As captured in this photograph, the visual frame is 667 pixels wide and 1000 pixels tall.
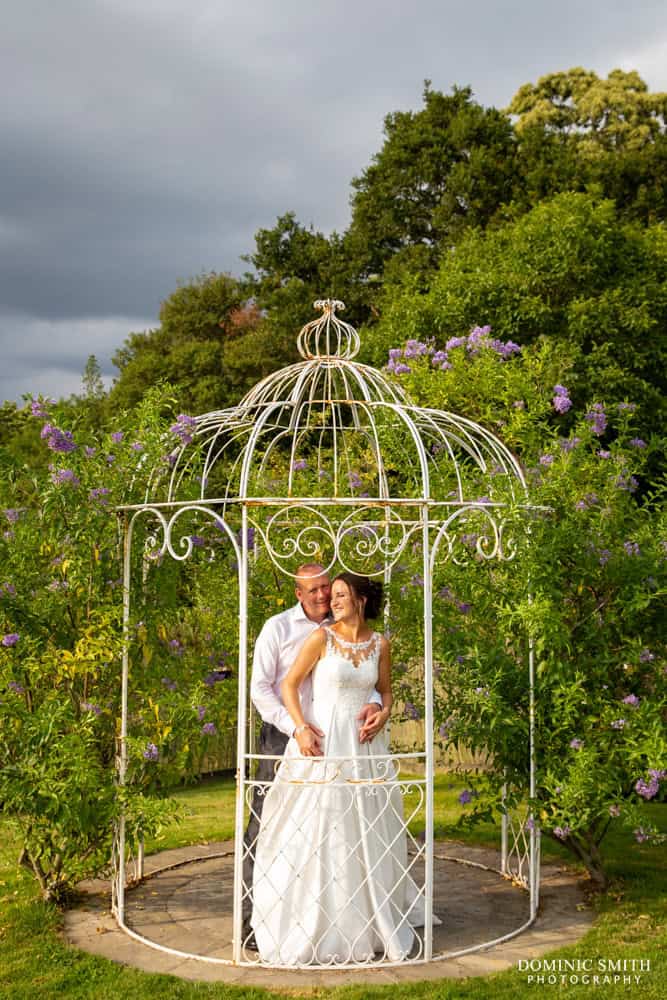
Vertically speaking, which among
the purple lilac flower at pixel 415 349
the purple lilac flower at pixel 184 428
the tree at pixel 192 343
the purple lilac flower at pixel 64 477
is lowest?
the purple lilac flower at pixel 64 477

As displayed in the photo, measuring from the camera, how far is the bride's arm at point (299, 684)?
4.85 m

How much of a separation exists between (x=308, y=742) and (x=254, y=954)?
1.06 meters

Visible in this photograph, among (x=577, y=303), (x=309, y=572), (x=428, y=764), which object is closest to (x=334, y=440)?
(x=309, y=572)

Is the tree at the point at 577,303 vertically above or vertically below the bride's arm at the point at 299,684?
above

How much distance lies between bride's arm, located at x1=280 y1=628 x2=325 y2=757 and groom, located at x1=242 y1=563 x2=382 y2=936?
0.48ft

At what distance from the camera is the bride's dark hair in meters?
4.86

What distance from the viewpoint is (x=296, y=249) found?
19.2 metres

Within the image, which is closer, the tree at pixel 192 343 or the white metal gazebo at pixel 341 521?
the white metal gazebo at pixel 341 521

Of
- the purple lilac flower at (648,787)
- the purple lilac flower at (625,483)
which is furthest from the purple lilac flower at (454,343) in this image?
the purple lilac flower at (648,787)

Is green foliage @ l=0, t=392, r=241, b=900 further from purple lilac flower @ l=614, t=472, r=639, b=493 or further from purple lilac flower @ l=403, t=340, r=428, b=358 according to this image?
purple lilac flower @ l=403, t=340, r=428, b=358

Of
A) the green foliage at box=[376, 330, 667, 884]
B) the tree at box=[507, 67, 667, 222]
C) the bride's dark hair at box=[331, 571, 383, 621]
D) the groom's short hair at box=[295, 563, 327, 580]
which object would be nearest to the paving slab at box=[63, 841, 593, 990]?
the green foliage at box=[376, 330, 667, 884]

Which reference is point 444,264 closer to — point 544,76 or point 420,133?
point 420,133

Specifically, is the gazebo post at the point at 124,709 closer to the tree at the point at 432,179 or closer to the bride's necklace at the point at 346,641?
the bride's necklace at the point at 346,641

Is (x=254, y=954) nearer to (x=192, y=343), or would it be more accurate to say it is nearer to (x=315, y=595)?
(x=315, y=595)
